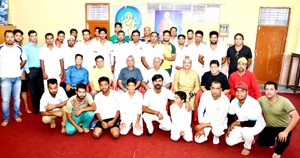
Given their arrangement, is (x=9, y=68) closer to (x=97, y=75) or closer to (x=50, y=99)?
(x=50, y=99)

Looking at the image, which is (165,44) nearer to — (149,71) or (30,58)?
(149,71)

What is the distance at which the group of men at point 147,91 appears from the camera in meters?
3.49

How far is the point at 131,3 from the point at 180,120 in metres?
5.10

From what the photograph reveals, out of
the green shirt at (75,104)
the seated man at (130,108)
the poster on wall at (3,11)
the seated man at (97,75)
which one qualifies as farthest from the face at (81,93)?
the poster on wall at (3,11)

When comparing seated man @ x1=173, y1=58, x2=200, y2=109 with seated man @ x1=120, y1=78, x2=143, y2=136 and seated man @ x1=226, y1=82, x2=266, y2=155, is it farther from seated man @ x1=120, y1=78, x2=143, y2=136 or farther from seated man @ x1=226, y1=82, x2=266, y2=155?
seated man @ x1=226, y1=82, x2=266, y2=155

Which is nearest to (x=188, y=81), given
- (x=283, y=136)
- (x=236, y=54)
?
(x=236, y=54)

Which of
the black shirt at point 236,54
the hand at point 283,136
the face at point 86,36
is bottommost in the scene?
the hand at point 283,136

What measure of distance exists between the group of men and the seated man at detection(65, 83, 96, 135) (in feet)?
0.05

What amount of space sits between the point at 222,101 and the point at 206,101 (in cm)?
24

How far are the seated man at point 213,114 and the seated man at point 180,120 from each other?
6.5 inches

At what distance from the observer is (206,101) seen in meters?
3.89

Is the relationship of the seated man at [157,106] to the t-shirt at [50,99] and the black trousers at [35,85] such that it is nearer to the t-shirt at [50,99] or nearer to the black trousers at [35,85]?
the t-shirt at [50,99]

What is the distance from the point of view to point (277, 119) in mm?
3408

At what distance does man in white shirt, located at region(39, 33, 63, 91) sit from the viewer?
4.73 meters
